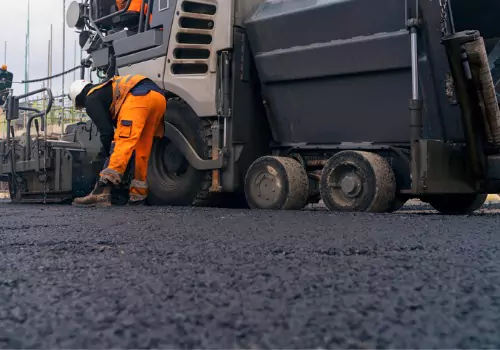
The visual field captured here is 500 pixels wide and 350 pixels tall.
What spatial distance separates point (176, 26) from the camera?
14.9 feet

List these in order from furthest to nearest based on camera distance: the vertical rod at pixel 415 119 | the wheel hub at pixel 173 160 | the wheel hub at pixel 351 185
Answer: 1. the wheel hub at pixel 173 160
2. the wheel hub at pixel 351 185
3. the vertical rod at pixel 415 119

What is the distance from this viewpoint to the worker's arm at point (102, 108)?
468 cm

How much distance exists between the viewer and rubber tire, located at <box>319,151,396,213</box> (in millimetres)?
3465

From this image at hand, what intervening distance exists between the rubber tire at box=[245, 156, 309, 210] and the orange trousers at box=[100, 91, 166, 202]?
1.05 meters

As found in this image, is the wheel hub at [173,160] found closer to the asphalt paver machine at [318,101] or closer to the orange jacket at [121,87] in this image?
the asphalt paver machine at [318,101]

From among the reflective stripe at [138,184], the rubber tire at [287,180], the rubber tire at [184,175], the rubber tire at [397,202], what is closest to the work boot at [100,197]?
the reflective stripe at [138,184]

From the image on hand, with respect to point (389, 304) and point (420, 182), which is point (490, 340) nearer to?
point (389, 304)

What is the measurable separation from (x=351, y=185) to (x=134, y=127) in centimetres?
187

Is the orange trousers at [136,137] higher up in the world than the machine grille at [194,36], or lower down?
lower down

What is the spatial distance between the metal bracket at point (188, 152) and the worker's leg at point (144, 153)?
122 millimetres

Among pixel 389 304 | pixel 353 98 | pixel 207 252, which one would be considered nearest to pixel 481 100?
pixel 353 98

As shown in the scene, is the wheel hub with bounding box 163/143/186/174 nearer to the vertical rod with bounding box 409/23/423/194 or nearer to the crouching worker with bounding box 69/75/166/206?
the crouching worker with bounding box 69/75/166/206

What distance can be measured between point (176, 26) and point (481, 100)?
2.46 meters

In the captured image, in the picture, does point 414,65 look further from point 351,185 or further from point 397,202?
point 397,202
